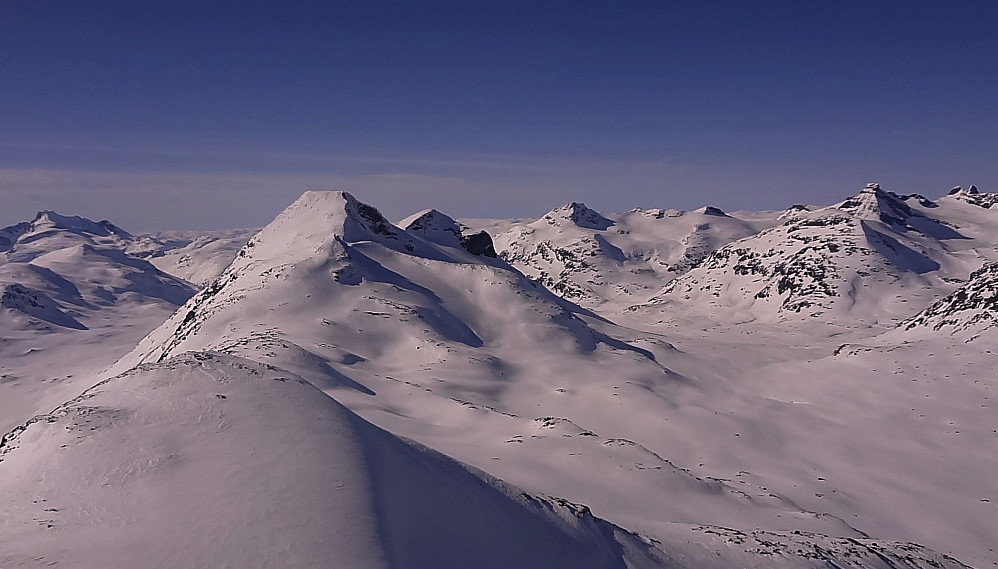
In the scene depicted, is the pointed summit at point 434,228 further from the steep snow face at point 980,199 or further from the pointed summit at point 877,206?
the steep snow face at point 980,199

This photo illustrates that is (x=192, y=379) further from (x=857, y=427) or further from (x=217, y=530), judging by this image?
(x=857, y=427)

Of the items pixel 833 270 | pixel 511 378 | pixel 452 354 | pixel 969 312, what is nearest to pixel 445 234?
pixel 452 354

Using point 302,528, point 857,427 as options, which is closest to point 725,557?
point 302,528

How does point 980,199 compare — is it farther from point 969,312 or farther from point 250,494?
point 250,494

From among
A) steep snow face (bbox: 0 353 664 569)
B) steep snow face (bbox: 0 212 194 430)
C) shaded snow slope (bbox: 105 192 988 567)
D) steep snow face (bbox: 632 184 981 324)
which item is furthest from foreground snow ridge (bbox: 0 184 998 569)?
steep snow face (bbox: 0 212 194 430)

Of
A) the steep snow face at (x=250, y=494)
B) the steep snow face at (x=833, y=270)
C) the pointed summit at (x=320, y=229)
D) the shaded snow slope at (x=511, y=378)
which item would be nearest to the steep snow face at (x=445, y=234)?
the pointed summit at (x=320, y=229)

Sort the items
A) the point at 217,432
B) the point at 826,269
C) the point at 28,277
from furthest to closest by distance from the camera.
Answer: the point at 28,277 < the point at 826,269 < the point at 217,432
